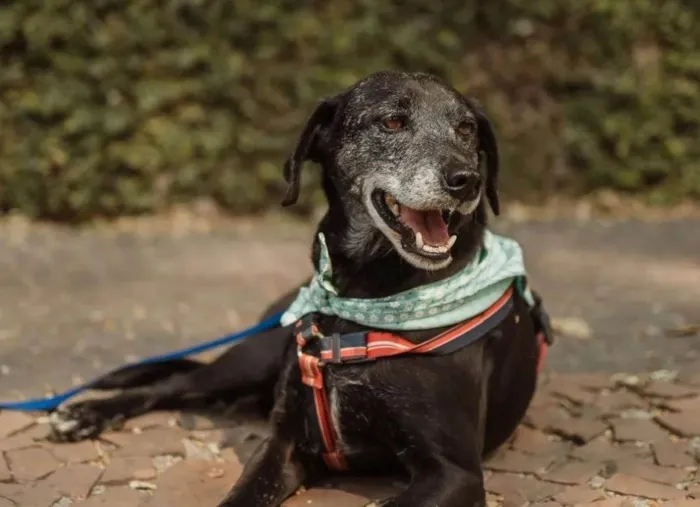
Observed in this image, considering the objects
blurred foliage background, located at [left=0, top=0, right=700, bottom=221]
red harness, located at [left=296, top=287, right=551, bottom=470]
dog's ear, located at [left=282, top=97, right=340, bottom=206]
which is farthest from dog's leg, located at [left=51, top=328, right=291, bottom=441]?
blurred foliage background, located at [left=0, top=0, right=700, bottom=221]

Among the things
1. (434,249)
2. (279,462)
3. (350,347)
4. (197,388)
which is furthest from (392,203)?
(197,388)

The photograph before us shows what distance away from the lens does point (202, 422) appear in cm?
347

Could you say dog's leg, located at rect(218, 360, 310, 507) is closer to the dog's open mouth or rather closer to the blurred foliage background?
the dog's open mouth

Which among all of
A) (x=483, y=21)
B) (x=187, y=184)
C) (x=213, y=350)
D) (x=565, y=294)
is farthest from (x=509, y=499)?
(x=483, y=21)

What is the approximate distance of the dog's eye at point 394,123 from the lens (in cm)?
292

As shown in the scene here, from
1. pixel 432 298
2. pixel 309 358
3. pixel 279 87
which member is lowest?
pixel 309 358

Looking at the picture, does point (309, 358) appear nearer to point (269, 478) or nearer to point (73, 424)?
point (269, 478)

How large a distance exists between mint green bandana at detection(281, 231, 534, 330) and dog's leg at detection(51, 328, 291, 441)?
19.0 inches

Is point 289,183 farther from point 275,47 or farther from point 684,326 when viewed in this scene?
point 275,47

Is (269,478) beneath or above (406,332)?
beneath

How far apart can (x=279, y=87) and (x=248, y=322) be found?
3259mm

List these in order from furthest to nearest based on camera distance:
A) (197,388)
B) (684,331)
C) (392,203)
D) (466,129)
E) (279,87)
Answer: (279,87), (684,331), (197,388), (466,129), (392,203)

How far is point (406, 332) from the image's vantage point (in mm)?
2719

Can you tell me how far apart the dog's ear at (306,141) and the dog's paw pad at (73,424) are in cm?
110
